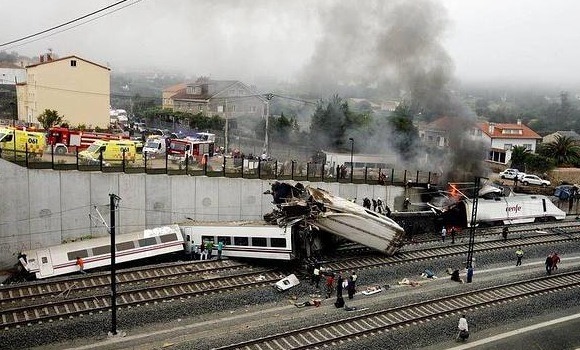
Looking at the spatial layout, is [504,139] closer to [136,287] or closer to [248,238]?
[248,238]

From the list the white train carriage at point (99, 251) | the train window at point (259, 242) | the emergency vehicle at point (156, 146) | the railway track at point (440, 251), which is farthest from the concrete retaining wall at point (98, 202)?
the railway track at point (440, 251)

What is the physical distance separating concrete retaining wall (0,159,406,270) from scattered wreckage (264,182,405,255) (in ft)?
14.9

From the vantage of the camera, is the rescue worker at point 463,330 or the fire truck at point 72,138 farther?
the fire truck at point 72,138

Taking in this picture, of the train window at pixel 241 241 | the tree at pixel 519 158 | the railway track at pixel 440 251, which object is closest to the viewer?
the train window at pixel 241 241

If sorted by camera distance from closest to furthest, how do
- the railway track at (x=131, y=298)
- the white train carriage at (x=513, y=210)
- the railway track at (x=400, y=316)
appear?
the railway track at (x=400, y=316) < the railway track at (x=131, y=298) < the white train carriage at (x=513, y=210)

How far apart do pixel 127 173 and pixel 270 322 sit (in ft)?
38.9

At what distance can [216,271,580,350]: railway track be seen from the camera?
50.9ft

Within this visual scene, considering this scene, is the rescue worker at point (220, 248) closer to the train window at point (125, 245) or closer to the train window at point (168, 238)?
the train window at point (168, 238)

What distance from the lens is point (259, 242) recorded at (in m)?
22.6

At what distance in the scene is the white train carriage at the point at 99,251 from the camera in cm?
2100

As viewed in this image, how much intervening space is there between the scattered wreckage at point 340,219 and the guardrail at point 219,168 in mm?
5111

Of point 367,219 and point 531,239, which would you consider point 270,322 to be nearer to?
point 367,219

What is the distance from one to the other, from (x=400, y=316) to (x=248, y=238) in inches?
298

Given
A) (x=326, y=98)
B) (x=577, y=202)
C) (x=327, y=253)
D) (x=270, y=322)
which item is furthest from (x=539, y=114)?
(x=270, y=322)
